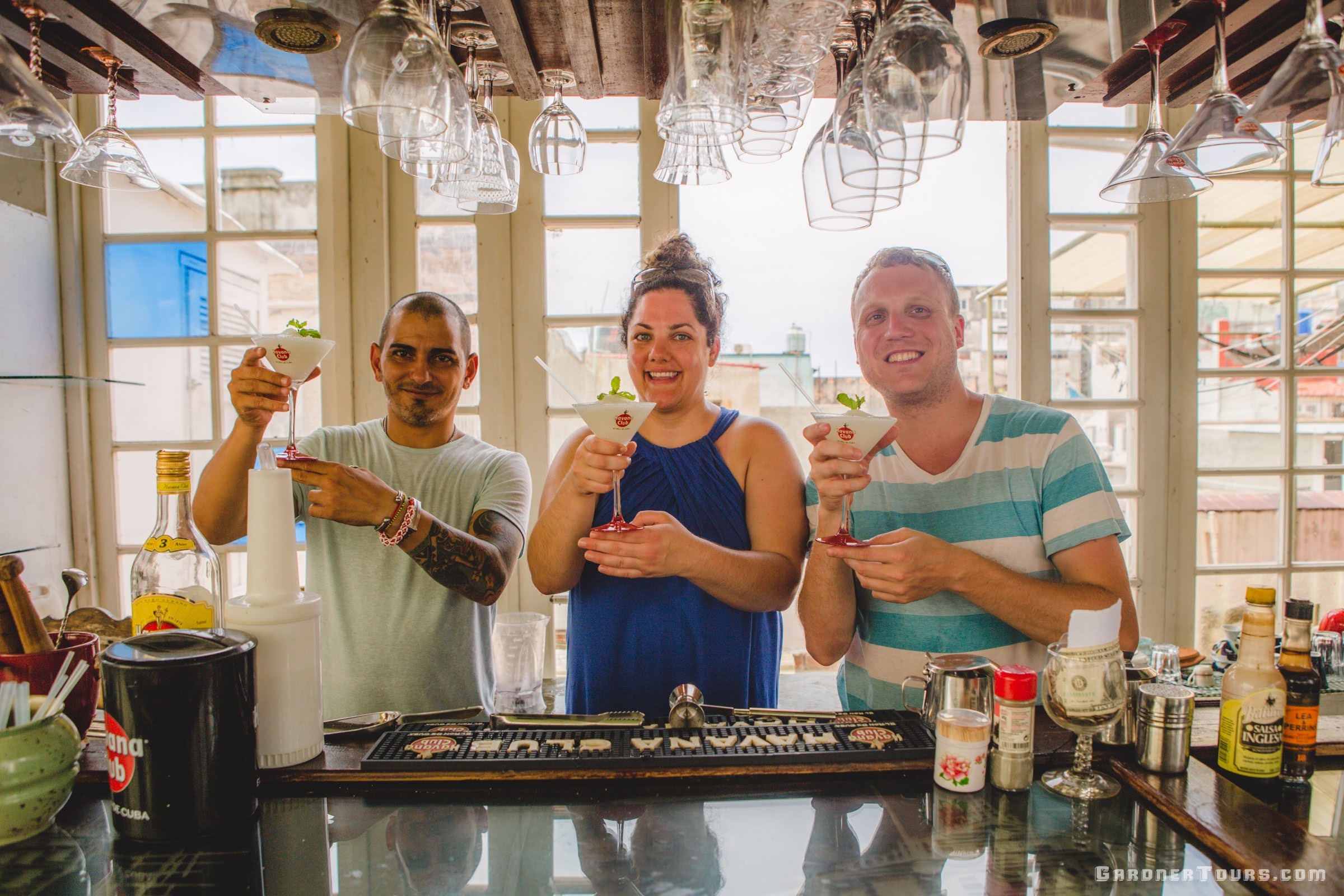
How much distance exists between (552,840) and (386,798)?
0.99 ft

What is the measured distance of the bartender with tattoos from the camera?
1835mm

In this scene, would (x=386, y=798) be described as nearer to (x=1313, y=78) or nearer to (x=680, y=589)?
(x=680, y=589)

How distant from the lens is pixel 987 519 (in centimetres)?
177

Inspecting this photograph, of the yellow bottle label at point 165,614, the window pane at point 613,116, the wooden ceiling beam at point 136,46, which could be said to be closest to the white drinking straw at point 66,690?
the yellow bottle label at point 165,614

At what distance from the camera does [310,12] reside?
120cm

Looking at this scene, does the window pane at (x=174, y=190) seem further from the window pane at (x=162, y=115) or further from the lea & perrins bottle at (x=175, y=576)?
the lea & perrins bottle at (x=175, y=576)

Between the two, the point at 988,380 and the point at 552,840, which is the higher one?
the point at 988,380

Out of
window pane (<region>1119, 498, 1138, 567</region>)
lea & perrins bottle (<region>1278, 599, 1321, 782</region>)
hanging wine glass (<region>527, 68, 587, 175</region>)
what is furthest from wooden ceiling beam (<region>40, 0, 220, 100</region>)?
window pane (<region>1119, 498, 1138, 567</region>)

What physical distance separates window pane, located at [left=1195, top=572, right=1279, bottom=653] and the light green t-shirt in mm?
2913

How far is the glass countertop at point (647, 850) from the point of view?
0.97 meters

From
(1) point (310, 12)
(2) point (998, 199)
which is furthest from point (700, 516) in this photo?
(2) point (998, 199)

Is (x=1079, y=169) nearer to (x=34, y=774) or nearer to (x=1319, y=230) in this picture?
A: (x=1319, y=230)

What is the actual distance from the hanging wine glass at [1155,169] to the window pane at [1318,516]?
7.87 ft

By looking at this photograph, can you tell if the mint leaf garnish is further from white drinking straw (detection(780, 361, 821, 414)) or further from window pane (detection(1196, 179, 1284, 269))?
window pane (detection(1196, 179, 1284, 269))
